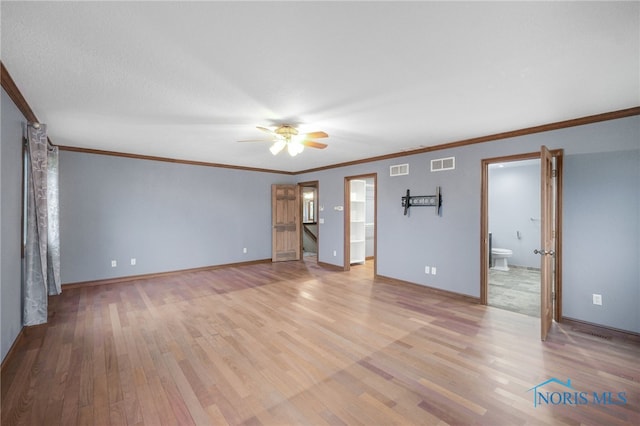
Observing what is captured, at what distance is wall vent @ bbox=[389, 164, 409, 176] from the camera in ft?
16.2

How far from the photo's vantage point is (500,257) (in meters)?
6.32

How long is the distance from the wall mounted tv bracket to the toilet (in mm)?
2940

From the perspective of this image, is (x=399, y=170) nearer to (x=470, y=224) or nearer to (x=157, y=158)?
(x=470, y=224)

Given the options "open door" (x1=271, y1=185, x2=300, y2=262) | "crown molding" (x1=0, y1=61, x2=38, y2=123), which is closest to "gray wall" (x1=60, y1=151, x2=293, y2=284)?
"open door" (x1=271, y1=185, x2=300, y2=262)

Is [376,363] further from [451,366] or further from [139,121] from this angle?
[139,121]

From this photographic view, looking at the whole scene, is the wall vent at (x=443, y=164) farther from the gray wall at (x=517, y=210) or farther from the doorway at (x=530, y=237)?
the gray wall at (x=517, y=210)

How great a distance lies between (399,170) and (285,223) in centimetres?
347

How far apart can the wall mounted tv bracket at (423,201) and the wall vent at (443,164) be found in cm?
32

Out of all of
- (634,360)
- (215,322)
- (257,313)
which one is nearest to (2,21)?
(215,322)

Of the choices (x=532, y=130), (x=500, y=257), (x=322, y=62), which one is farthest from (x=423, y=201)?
(x=322, y=62)

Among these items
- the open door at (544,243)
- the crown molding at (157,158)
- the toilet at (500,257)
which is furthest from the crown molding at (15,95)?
the toilet at (500,257)

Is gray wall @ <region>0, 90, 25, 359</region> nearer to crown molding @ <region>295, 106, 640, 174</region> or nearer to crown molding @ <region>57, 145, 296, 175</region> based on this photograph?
crown molding @ <region>57, 145, 296, 175</region>

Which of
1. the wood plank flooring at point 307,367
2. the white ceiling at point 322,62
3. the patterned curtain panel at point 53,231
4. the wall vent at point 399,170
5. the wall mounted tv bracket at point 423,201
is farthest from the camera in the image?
the wall vent at point 399,170

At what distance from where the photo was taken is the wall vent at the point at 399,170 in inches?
195
